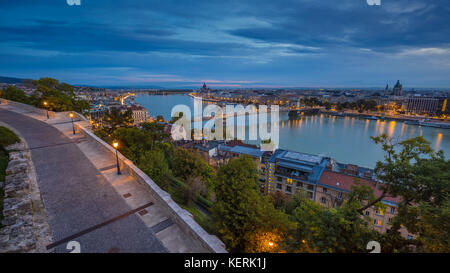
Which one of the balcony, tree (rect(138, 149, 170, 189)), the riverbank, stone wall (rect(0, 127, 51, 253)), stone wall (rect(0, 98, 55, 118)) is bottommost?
the balcony

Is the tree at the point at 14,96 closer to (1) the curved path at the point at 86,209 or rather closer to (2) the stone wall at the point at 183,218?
(1) the curved path at the point at 86,209

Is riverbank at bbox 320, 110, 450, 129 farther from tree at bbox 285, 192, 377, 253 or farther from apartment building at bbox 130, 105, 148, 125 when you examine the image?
tree at bbox 285, 192, 377, 253

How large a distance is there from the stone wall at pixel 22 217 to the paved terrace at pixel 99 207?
0.16 metres

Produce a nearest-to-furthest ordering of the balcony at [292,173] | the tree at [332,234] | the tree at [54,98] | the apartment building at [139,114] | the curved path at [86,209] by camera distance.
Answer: the curved path at [86,209]
the tree at [332,234]
the tree at [54,98]
the balcony at [292,173]
the apartment building at [139,114]

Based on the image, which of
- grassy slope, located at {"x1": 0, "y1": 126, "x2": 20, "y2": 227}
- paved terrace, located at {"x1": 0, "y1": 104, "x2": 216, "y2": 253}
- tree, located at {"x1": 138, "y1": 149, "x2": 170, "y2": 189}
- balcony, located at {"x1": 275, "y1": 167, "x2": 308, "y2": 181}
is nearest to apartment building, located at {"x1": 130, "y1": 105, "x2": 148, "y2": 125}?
balcony, located at {"x1": 275, "y1": 167, "x2": 308, "y2": 181}

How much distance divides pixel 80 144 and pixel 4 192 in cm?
480

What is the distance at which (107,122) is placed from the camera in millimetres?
15227

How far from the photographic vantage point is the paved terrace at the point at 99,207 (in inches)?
166

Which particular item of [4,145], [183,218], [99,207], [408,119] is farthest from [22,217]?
[408,119]

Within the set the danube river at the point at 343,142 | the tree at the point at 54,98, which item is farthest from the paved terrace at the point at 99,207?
the danube river at the point at 343,142

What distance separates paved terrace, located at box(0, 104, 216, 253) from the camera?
423cm

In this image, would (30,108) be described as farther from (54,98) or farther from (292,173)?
(292,173)

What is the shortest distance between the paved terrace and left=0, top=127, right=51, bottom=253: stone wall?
16 centimetres
